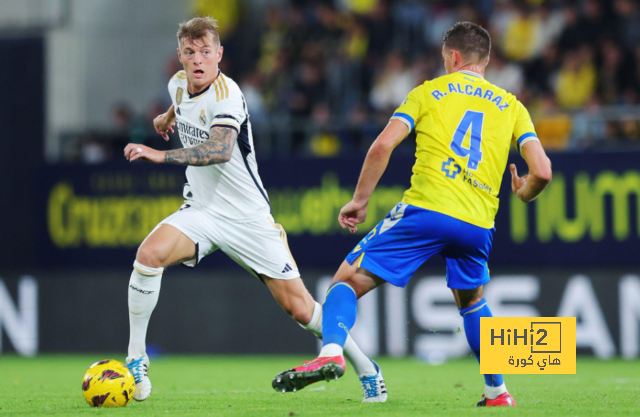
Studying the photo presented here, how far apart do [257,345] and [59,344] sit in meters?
2.79

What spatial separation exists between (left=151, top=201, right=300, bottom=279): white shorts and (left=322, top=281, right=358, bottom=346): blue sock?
961 millimetres

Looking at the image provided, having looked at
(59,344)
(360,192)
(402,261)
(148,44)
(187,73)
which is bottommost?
(59,344)

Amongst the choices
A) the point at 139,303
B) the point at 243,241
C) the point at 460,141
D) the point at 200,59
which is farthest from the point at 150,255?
the point at 460,141

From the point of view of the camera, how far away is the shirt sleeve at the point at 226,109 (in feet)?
19.7

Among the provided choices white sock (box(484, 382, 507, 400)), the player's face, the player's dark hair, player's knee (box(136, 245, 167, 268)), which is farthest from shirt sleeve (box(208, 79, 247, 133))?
white sock (box(484, 382, 507, 400))

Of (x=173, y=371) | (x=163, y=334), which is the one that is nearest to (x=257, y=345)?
(x=163, y=334)

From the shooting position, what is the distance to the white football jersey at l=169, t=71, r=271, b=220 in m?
6.28

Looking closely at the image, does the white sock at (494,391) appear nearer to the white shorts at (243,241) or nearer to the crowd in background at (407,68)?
the white shorts at (243,241)

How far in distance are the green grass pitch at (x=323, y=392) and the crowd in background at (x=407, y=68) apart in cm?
316

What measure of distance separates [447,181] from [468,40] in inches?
33.9

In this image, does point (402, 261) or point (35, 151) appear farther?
point (35, 151)

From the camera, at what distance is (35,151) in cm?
1429

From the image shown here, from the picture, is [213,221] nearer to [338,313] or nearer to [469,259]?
[338,313]

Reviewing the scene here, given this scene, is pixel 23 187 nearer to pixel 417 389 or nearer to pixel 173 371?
pixel 173 371
